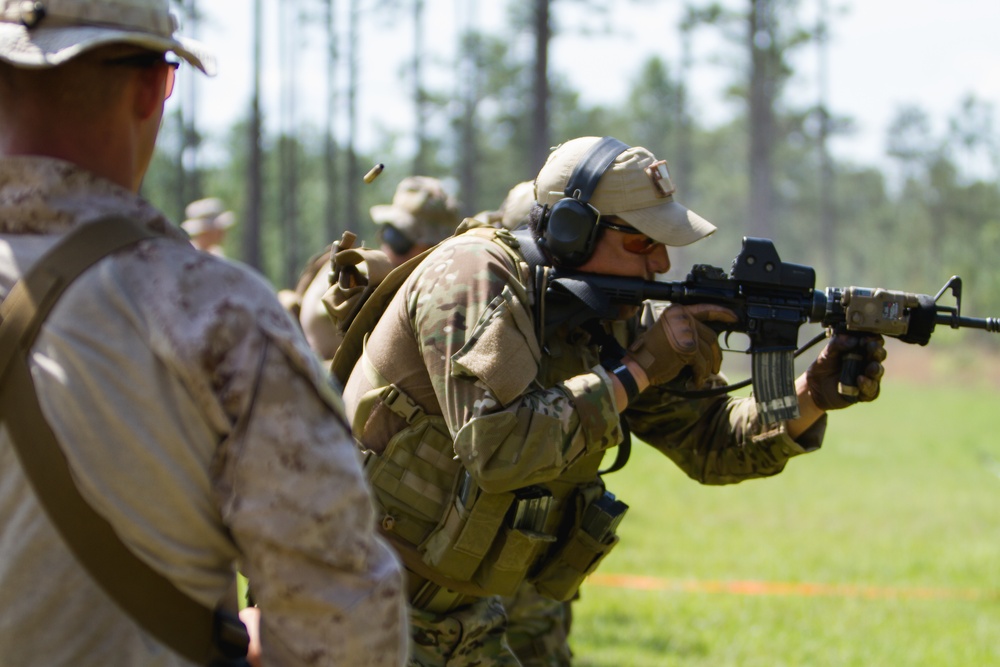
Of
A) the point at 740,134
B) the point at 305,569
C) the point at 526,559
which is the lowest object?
the point at 740,134

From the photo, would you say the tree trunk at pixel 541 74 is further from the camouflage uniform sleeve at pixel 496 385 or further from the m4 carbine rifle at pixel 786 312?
the camouflage uniform sleeve at pixel 496 385

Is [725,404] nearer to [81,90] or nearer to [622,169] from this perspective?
[622,169]

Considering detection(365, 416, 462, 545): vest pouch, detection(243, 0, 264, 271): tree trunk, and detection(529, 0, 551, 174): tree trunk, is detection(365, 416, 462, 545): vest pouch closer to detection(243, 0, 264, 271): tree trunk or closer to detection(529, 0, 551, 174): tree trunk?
detection(529, 0, 551, 174): tree trunk

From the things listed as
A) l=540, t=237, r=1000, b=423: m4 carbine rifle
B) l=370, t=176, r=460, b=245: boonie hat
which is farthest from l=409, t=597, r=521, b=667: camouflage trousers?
l=370, t=176, r=460, b=245: boonie hat

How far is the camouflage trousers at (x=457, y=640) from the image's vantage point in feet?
11.7

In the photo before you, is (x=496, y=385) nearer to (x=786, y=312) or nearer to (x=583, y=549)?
(x=583, y=549)

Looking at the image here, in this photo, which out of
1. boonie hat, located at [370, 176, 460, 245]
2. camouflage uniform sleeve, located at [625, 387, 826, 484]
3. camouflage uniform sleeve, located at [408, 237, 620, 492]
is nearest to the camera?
camouflage uniform sleeve, located at [408, 237, 620, 492]

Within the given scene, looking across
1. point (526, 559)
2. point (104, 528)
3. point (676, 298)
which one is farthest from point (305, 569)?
point (676, 298)

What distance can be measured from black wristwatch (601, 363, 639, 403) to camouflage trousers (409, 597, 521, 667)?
2.89ft

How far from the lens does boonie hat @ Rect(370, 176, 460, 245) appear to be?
6.19 metres

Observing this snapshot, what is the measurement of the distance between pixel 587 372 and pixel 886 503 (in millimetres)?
9728

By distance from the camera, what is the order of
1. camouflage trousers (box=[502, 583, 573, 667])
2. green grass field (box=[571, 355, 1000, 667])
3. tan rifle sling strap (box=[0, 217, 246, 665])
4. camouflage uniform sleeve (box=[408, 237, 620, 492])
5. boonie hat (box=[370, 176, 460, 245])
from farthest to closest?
1. green grass field (box=[571, 355, 1000, 667])
2. boonie hat (box=[370, 176, 460, 245])
3. camouflage trousers (box=[502, 583, 573, 667])
4. camouflage uniform sleeve (box=[408, 237, 620, 492])
5. tan rifle sling strap (box=[0, 217, 246, 665])

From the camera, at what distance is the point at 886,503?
40.9 feet

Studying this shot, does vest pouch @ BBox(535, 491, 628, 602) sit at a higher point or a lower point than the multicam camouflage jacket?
lower
